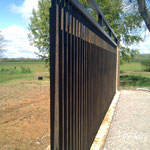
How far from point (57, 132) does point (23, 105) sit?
6.13 m

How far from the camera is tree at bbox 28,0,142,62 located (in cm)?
1739

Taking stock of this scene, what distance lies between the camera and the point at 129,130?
15.0 feet

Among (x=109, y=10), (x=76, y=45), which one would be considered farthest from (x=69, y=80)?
(x=109, y=10)

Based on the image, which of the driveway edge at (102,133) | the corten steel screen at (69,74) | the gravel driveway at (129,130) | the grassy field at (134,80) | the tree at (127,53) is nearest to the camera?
the corten steel screen at (69,74)

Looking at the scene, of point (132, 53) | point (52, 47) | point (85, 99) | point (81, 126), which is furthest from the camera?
point (132, 53)

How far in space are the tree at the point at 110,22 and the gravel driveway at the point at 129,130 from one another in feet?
38.5

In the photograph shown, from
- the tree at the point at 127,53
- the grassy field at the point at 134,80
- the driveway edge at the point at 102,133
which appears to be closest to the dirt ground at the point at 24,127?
the driveway edge at the point at 102,133

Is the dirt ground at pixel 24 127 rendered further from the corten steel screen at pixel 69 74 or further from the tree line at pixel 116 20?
the tree line at pixel 116 20

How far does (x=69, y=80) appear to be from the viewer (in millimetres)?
2121

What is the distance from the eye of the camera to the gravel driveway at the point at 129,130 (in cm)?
373

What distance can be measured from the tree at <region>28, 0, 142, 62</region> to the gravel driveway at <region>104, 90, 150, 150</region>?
11726 mm

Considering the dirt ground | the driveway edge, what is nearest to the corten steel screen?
the driveway edge

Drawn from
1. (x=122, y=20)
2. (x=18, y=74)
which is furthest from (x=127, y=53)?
(x=18, y=74)

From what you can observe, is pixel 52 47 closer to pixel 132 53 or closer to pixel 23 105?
pixel 23 105
